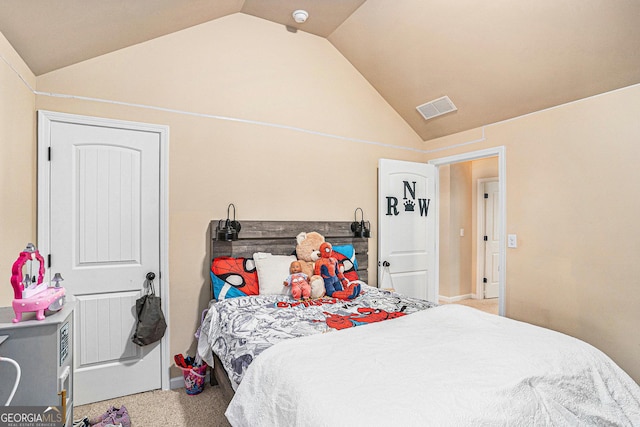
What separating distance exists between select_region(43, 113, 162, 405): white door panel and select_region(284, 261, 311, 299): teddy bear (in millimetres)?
1046

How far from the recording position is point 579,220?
265cm

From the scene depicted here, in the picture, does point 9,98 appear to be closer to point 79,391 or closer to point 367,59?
point 79,391

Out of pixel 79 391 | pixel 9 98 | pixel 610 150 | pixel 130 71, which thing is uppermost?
pixel 130 71

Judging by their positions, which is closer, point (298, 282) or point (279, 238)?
point (298, 282)

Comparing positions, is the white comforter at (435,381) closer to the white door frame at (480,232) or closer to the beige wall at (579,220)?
the beige wall at (579,220)

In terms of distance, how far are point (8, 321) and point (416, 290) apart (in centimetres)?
343

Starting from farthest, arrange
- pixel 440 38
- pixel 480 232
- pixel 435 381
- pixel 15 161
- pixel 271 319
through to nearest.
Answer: pixel 480 232 → pixel 440 38 → pixel 271 319 → pixel 15 161 → pixel 435 381

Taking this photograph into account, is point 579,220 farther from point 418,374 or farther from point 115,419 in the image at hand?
point 115,419

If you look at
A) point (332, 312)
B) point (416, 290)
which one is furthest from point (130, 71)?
point (416, 290)

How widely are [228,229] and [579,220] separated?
112 inches

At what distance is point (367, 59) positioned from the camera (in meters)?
3.38

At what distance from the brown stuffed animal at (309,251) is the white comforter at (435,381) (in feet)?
3.30

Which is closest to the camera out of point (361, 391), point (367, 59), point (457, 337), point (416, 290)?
point (361, 391)

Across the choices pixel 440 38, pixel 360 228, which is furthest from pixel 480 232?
pixel 440 38
